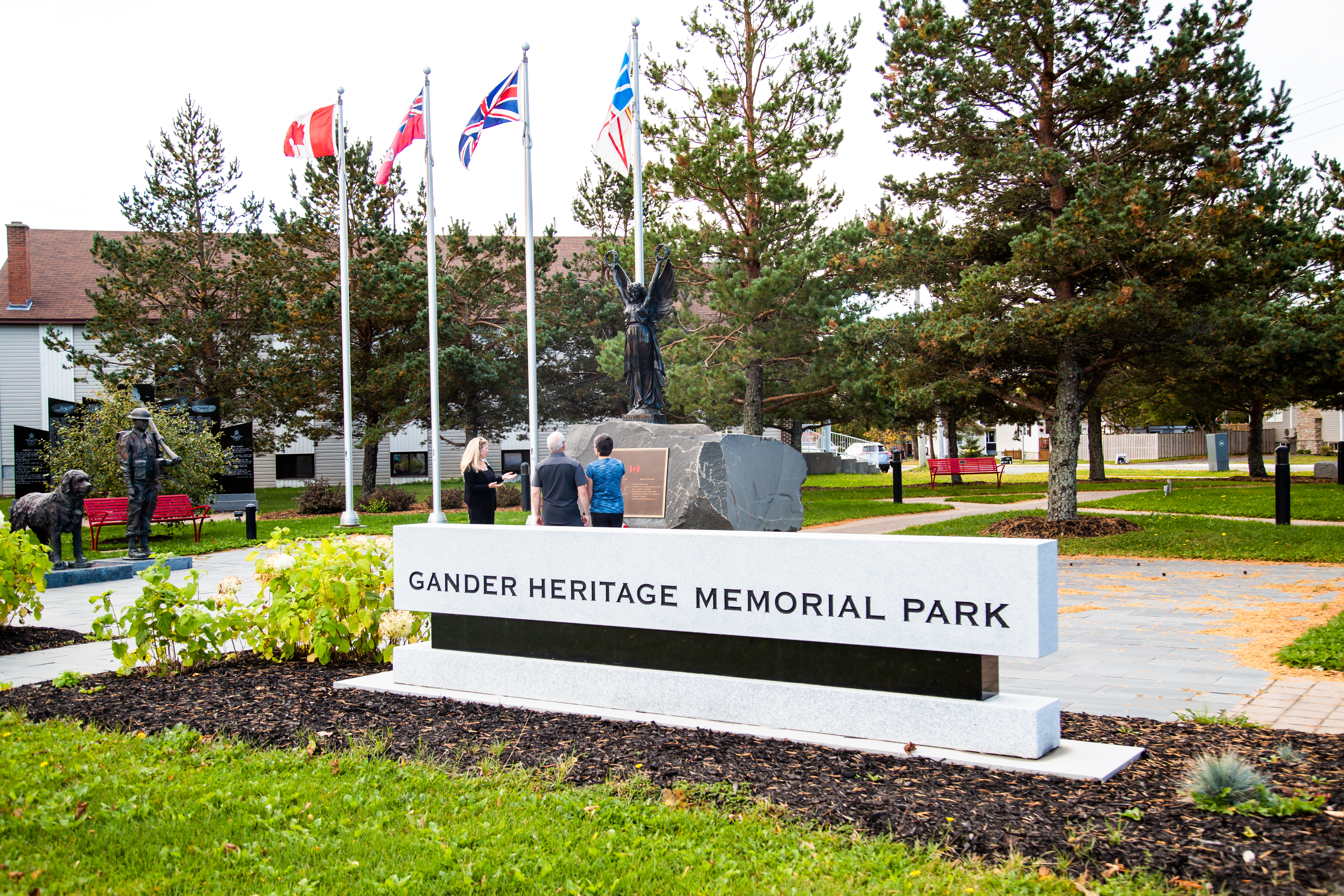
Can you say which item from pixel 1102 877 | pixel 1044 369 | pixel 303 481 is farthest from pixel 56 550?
pixel 303 481

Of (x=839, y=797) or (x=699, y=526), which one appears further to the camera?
(x=699, y=526)

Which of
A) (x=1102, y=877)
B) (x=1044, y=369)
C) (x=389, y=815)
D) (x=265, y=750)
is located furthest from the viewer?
(x=1044, y=369)

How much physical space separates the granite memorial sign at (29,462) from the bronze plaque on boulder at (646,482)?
59.0 ft

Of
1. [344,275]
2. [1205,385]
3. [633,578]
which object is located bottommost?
[633,578]

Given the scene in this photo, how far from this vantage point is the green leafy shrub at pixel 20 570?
25.5 feet

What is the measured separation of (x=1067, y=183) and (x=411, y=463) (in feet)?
117

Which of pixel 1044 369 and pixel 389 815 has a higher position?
pixel 1044 369

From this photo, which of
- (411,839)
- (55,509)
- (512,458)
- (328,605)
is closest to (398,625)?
(328,605)

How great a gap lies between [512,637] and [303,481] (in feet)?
133

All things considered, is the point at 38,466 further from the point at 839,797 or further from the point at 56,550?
the point at 839,797

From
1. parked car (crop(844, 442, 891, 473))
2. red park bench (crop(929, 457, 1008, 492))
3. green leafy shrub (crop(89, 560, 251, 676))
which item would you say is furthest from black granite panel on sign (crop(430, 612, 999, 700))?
parked car (crop(844, 442, 891, 473))

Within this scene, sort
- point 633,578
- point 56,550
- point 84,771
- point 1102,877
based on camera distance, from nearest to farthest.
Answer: point 1102,877
point 84,771
point 633,578
point 56,550

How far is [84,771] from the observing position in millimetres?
4445

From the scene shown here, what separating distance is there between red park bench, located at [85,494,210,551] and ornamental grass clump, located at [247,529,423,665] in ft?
32.0
